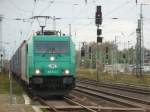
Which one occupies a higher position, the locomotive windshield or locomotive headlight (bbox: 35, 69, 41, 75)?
the locomotive windshield

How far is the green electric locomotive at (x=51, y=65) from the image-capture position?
27188 mm

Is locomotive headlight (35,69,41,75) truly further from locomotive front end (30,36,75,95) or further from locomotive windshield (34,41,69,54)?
locomotive windshield (34,41,69,54)

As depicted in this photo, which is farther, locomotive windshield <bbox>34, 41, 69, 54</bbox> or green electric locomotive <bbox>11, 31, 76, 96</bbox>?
locomotive windshield <bbox>34, 41, 69, 54</bbox>

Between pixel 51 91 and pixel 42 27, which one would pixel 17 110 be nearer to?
pixel 51 91

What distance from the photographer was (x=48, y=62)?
1081 inches

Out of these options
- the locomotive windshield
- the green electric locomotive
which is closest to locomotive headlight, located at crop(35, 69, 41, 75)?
the green electric locomotive

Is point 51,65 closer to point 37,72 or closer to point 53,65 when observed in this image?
point 53,65

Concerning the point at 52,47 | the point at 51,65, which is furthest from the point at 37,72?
the point at 52,47

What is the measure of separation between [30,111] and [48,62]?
7.79 m

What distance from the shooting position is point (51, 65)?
27297 mm

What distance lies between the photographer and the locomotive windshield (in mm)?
27672

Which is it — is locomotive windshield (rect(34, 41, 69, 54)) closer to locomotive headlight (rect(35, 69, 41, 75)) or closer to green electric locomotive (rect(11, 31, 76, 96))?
green electric locomotive (rect(11, 31, 76, 96))

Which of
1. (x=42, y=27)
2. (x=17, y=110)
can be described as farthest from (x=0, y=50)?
(x=17, y=110)

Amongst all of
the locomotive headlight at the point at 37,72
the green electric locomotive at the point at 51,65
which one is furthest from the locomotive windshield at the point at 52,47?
the locomotive headlight at the point at 37,72
